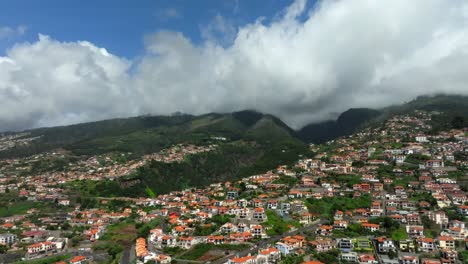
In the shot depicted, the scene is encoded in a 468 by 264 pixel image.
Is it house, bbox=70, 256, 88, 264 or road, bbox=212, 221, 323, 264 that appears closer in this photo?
road, bbox=212, 221, 323, 264

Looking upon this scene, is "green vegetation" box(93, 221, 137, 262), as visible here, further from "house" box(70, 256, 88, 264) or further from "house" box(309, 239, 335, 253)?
"house" box(309, 239, 335, 253)

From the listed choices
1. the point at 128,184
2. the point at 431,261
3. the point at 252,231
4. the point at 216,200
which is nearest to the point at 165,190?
the point at 128,184

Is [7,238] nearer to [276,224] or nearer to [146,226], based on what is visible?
[146,226]

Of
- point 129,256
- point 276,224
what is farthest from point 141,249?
point 276,224

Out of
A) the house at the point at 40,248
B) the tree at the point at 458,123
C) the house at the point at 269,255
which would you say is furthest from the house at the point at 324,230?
the tree at the point at 458,123

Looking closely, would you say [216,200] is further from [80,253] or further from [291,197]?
[80,253]

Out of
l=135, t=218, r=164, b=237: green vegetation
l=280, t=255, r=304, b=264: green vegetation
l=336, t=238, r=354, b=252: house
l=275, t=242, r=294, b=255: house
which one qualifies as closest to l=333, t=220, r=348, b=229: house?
l=336, t=238, r=354, b=252: house

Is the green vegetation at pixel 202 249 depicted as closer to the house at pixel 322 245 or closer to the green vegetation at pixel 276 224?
the green vegetation at pixel 276 224
